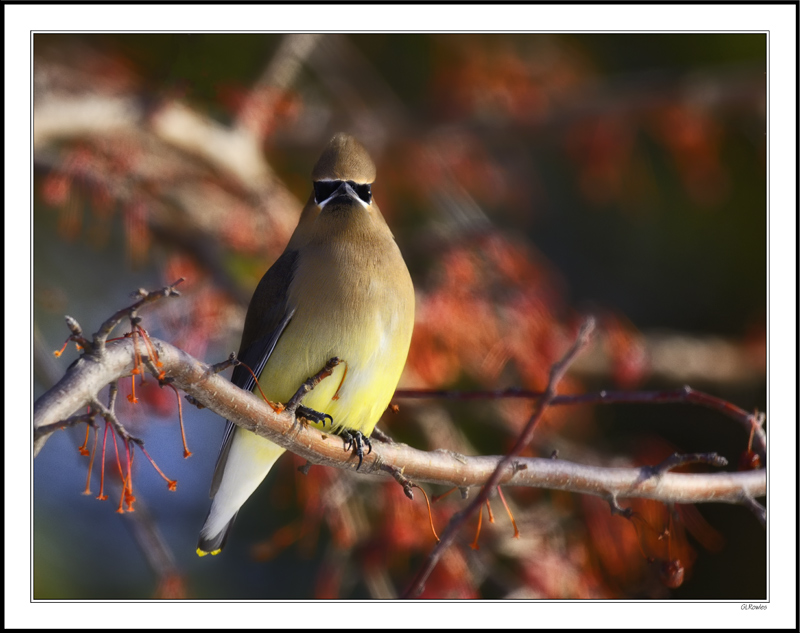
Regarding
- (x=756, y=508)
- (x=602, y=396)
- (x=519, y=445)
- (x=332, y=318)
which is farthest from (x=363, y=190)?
(x=756, y=508)

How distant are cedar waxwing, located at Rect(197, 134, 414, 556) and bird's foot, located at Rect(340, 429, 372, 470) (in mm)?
18

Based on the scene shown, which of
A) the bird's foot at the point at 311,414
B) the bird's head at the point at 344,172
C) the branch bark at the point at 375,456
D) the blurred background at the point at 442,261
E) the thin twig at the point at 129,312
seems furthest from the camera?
the blurred background at the point at 442,261

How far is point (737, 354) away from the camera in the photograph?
457 centimetres

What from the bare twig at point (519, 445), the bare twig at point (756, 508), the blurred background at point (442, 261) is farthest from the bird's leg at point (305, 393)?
the bare twig at point (756, 508)

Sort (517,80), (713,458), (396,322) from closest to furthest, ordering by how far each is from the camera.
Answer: (713,458), (396,322), (517,80)

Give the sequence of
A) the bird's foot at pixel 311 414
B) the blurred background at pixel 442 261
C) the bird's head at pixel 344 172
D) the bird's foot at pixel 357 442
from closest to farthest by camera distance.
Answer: the bird's foot at pixel 311 414
the bird's foot at pixel 357 442
the bird's head at pixel 344 172
the blurred background at pixel 442 261

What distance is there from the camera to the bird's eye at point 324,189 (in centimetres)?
249

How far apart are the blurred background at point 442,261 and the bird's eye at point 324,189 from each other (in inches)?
33.0

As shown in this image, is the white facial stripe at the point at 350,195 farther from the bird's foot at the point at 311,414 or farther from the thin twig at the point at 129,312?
the thin twig at the point at 129,312

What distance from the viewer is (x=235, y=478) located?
260 centimetres

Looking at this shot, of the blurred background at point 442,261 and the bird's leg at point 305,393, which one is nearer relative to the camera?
the bird's leg at point 305,393

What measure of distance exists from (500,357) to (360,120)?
1.61m

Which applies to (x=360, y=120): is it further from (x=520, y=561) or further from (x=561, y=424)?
(x=520, y=561)

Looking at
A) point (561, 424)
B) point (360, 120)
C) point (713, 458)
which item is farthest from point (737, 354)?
point (713, 458)
